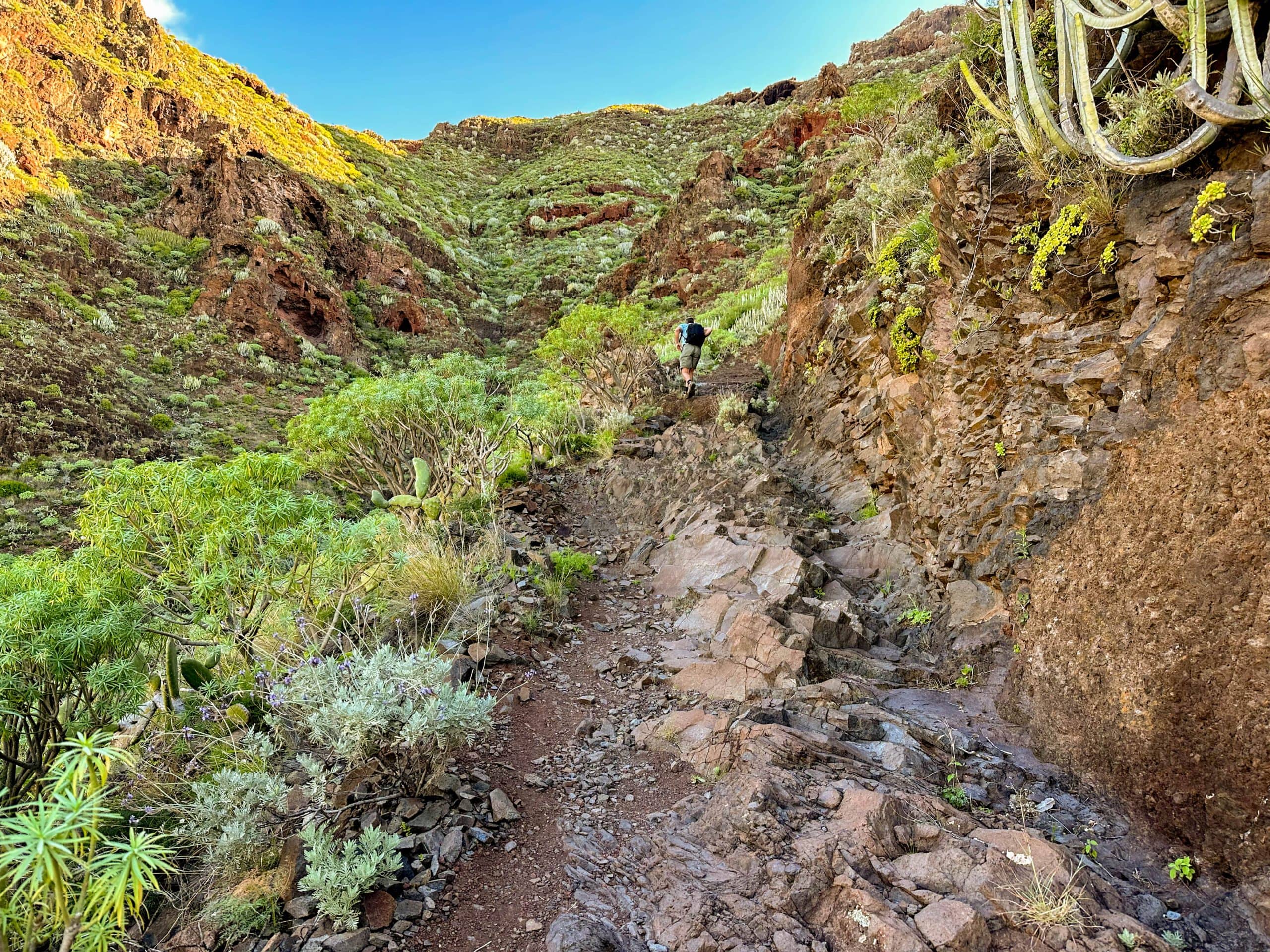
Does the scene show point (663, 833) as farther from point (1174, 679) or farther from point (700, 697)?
point (1174, 679)

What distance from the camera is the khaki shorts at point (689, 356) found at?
11.0 meters

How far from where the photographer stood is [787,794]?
9.44 ft

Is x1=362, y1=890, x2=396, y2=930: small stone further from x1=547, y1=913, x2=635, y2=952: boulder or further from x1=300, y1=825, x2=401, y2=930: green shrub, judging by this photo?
x1=547, y1=913, x2=635, y2=952: boulder

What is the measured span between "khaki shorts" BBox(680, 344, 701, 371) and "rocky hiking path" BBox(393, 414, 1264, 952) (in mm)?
5592

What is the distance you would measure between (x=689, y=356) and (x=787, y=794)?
29.4ft

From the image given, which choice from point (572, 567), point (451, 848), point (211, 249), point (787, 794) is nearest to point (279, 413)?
point (211, 249)

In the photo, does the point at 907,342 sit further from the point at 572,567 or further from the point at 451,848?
the point at 451,848

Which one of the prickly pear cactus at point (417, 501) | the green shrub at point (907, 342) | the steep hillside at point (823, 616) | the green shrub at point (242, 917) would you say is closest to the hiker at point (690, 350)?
the steep hillside at point (823, 616)

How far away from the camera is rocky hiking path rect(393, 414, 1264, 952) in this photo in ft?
7.51

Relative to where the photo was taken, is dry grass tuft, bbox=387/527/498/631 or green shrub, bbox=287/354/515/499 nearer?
dry grass tuft, bbox=387/527/498/631

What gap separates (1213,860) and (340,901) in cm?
343

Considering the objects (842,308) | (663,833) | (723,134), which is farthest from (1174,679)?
(723,134)

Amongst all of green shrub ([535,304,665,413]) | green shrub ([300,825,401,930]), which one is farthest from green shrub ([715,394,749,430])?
green shrub ([300,825,401,930])

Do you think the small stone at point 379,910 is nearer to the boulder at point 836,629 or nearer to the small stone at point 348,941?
the small stone at point 348,941
